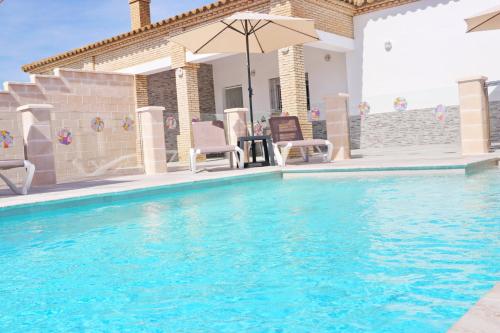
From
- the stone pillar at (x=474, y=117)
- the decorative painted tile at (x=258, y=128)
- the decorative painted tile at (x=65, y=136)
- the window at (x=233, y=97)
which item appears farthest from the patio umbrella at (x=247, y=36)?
the window at (x=233, y=97)

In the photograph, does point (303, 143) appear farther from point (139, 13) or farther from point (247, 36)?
point (139, 13)

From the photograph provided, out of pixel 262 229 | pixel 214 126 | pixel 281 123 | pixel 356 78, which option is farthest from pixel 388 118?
pixel 262 229

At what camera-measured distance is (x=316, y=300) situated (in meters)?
2.39

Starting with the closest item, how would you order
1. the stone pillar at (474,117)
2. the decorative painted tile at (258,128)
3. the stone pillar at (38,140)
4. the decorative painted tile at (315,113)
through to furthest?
1. the stone pillar at (38,140)
2. the stone pillar at (474,117)
3. the decorative painted tile at (258,128)
4. the decorative painted tile at (315,113)

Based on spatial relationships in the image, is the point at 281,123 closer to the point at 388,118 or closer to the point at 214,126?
the point at 214,126

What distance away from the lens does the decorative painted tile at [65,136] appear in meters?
9.77

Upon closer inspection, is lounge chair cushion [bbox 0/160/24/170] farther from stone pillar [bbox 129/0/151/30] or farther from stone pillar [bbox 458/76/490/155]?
stone pillar [bbox 129/0/151/30]

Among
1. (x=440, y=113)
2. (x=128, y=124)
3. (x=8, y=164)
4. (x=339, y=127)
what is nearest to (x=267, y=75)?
(x=440, y=113)

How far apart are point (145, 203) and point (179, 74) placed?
9.53m

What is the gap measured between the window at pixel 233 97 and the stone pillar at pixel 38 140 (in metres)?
10.5

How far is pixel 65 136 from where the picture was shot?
32.4ft

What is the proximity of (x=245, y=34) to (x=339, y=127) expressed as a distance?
2.61m

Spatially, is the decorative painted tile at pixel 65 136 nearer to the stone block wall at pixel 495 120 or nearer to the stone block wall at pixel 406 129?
the stone block wall at pixel 406 129

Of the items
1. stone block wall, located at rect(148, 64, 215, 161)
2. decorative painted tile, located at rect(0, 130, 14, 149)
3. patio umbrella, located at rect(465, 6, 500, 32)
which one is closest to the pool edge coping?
patio umbrella, located at rect(465, 6, 500, 32)
